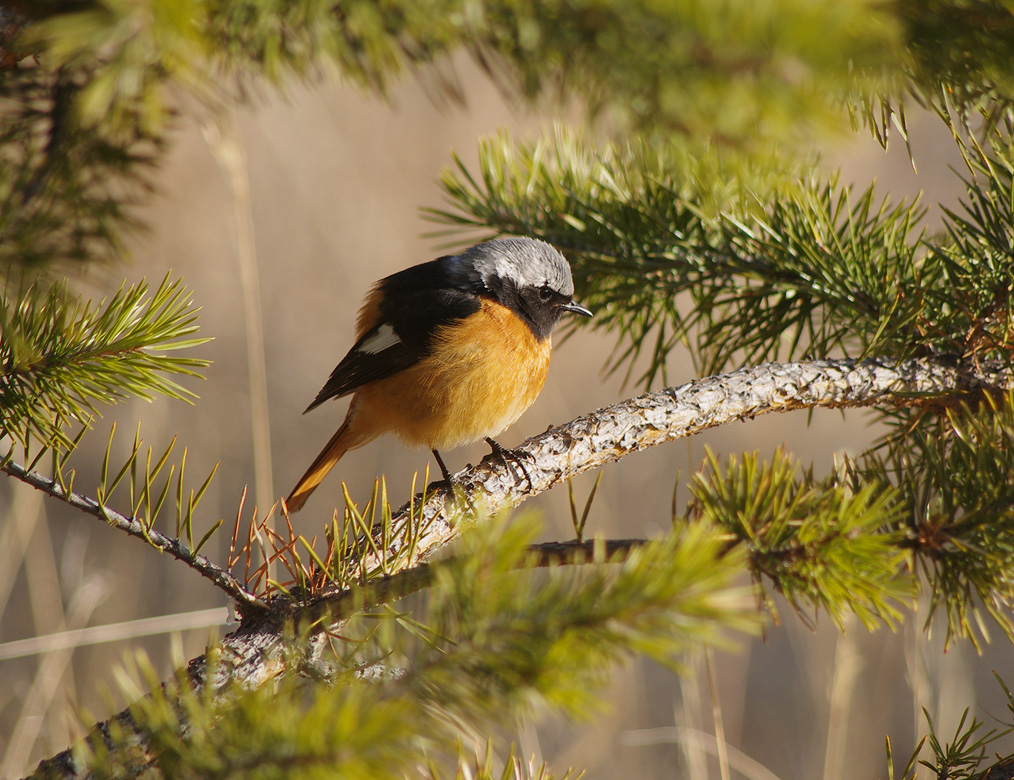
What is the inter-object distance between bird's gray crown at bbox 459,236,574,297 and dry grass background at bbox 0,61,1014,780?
4.87 ft

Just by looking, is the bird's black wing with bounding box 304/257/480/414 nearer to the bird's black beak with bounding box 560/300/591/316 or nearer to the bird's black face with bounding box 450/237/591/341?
the bird's black face with bounding box 450/237/591/341

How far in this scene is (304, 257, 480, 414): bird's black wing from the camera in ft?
8.55

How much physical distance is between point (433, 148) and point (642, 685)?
190 inches

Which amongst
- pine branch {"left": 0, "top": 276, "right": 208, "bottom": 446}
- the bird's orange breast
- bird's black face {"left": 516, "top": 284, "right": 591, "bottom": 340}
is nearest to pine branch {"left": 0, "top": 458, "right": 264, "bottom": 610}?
pine branch {"left": 0, "top": 276, "right": 208, "bottom": 446}

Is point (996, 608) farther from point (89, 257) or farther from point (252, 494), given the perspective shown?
point (252, 494)

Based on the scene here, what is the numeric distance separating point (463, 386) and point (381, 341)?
1.30 ft

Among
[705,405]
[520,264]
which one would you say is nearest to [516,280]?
[520,264]

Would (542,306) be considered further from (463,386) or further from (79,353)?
(79,353)

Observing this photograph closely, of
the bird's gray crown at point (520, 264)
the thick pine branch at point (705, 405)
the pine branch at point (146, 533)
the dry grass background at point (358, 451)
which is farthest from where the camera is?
the dry grass background at point (358, 451)

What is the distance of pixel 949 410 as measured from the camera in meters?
1.47

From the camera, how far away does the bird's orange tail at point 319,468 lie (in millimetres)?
2521

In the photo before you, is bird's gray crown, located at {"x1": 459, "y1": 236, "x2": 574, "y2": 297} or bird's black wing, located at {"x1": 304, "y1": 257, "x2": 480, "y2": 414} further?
bird's black wing, located at {"x1": 304, "y1": 257, "x2": 480, "y2": 414}

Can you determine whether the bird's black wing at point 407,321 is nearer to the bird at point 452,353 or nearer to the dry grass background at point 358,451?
the bird at point 452,353

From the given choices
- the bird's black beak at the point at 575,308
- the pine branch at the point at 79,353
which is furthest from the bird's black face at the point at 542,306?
the pine branch at the point at 79,353
